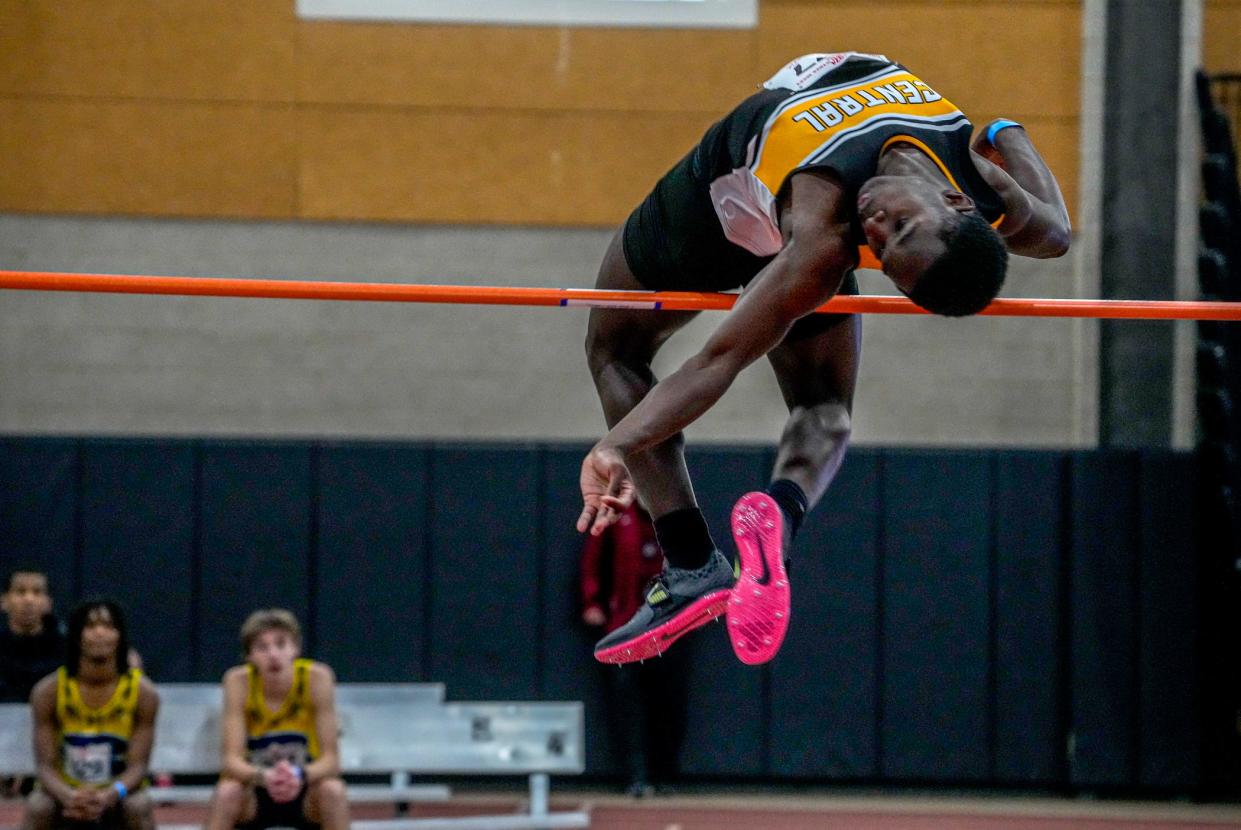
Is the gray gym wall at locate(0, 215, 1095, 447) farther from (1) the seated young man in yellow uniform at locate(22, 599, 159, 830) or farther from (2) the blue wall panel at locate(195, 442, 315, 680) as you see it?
(1) the seated young man in yellow uniform at locate(22, 599, 159, 830)

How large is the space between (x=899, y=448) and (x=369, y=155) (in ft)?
11.2

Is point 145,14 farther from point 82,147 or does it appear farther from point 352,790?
point 352,790

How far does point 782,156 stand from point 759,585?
101cm

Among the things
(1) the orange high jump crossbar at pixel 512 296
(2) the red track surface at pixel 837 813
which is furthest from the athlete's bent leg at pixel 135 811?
(1) the orange high jump crossbar at pixel 512 296

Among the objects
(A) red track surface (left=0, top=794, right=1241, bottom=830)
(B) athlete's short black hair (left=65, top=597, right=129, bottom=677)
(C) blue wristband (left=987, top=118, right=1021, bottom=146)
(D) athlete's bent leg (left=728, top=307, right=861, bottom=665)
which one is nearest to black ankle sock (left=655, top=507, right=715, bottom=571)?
(D) athlete's bent leg (left=728, top=307, right=861, bottom=665)

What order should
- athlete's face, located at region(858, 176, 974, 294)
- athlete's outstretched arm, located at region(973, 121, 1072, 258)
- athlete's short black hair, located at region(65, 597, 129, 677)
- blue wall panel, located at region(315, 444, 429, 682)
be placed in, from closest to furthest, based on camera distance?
1. athlete's face, located at region(858, 176, 974, 294)
2. athlete's outstretched arm, located at region(973, 121, 1072, 258)
3. athlete's short black hair, located at region(65, 597, 129, 677)
4. blue wall panel, located at region(315, 444, 429, 682)

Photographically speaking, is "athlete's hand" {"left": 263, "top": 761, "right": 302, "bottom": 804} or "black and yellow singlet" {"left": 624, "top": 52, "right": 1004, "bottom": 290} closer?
"black and yellow singlet" {"left": 624, "top": 52, "right": 1004, "bottom": 290}

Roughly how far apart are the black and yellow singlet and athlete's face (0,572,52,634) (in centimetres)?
409

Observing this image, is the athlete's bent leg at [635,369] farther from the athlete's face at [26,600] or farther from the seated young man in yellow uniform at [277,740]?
the athlete's face at [26,600]

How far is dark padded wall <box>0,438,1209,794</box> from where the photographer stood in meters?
8.34

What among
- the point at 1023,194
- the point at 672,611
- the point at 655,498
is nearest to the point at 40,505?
the point at 655,498

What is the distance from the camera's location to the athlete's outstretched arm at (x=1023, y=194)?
12.2ft

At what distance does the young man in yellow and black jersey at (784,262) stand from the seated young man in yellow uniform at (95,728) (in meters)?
2.94

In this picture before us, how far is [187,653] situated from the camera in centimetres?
835
